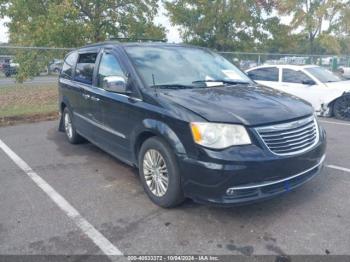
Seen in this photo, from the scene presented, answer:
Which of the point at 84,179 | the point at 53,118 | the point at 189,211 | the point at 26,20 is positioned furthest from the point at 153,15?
Answer: the point at 189,211

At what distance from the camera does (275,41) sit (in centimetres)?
2027

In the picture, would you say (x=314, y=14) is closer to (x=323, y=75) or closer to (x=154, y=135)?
(x=323, y=75)

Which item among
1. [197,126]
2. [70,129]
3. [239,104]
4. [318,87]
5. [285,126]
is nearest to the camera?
[197,126]

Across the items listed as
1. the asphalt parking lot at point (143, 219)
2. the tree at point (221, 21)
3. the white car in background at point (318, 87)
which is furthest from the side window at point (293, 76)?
the tree at point (221, 21)

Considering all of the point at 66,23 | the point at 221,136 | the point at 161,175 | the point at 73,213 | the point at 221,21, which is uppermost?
the point at 221,21

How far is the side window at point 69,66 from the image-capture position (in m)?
6.17

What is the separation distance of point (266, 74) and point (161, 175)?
7606 millimetres

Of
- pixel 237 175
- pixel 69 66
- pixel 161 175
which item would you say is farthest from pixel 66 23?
pixel 237 175

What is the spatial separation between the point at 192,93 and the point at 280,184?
1330mm

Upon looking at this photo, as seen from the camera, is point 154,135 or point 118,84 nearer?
point 154,135

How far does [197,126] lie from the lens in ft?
10.9

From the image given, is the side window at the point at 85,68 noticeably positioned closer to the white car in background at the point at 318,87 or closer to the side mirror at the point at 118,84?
the side mirror at the point at 118,84

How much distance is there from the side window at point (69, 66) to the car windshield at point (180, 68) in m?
1.95

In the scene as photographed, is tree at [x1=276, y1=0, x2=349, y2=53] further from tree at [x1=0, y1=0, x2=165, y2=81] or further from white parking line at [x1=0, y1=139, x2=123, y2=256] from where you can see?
white parking line at [x1=0, y1=139, x2=123, y2=256]
